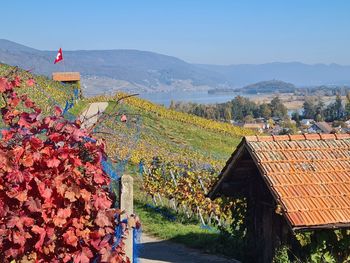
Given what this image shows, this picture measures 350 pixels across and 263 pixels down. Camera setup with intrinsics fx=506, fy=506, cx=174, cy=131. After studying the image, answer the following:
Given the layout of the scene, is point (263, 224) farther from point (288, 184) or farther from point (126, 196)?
point (126, 196)

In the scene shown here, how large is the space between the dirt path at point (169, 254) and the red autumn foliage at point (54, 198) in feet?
24.1

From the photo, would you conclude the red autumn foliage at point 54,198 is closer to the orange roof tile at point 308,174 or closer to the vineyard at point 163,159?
the vineyard at point 163,159

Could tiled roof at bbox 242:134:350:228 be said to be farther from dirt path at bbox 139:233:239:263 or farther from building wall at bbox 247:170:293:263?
dirt path at bbox 139:233:239:263

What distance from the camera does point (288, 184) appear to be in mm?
8352

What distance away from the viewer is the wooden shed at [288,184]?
25.8 ft

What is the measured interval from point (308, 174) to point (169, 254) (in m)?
4.57

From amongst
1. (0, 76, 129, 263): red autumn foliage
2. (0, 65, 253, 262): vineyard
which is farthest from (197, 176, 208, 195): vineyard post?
(0, 76, 129, 263): red autumn foliage

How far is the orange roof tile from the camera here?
307 inches

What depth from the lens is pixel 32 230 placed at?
3.79 meters

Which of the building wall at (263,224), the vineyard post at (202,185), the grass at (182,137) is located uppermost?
the building wall at (263,224)

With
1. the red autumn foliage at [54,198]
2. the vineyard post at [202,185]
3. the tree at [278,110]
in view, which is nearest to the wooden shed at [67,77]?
the vineyard post at [202,185]

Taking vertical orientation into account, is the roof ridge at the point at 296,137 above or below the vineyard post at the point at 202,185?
above

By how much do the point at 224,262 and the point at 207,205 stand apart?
506 cm

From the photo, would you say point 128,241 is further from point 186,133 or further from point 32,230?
point 186,133
